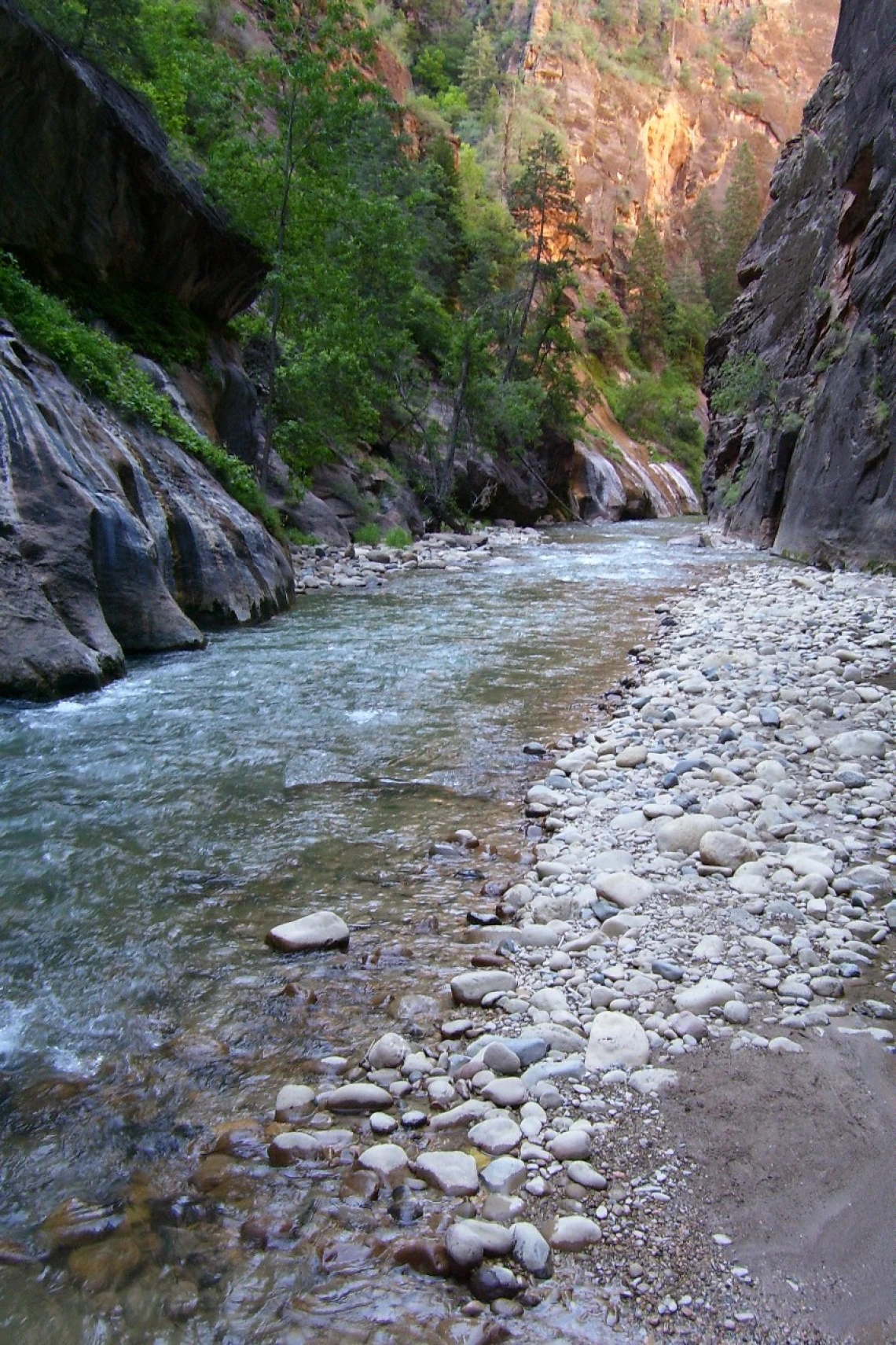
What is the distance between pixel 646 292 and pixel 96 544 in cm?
5508

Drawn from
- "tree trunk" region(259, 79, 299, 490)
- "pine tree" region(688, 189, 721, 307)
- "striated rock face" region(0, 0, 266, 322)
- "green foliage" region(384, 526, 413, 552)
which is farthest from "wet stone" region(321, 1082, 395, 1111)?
"pine tree" region(688, 189, 721, 307)

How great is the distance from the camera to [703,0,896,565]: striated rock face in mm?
13727

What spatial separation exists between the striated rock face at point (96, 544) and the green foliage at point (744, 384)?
16.5m

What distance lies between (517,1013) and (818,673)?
17.0ft

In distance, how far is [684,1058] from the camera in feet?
8.50

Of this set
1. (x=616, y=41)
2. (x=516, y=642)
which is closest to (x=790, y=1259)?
(x=516, y=642)

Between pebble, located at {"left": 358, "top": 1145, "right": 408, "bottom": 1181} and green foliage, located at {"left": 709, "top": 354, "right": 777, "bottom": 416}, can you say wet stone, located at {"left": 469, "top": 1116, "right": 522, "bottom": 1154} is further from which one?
green foliage, located at {"left": 709, "top": 354, "right": 777, "bottom": 416}

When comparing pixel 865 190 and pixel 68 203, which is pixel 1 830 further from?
pixel 865 190

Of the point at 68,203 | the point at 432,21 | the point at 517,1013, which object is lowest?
the point at 517,1013

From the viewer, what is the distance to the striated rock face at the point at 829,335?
13727 millimetres

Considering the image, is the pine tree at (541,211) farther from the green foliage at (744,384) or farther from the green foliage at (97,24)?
the green foliage at (97,24)

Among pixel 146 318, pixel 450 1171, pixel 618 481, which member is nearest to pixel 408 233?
pixel 146 318

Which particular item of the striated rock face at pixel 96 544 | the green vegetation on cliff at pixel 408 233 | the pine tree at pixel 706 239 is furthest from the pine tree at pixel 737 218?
the striated rock face at pixel 96 544

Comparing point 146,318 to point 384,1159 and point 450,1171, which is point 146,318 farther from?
point 450,1171
